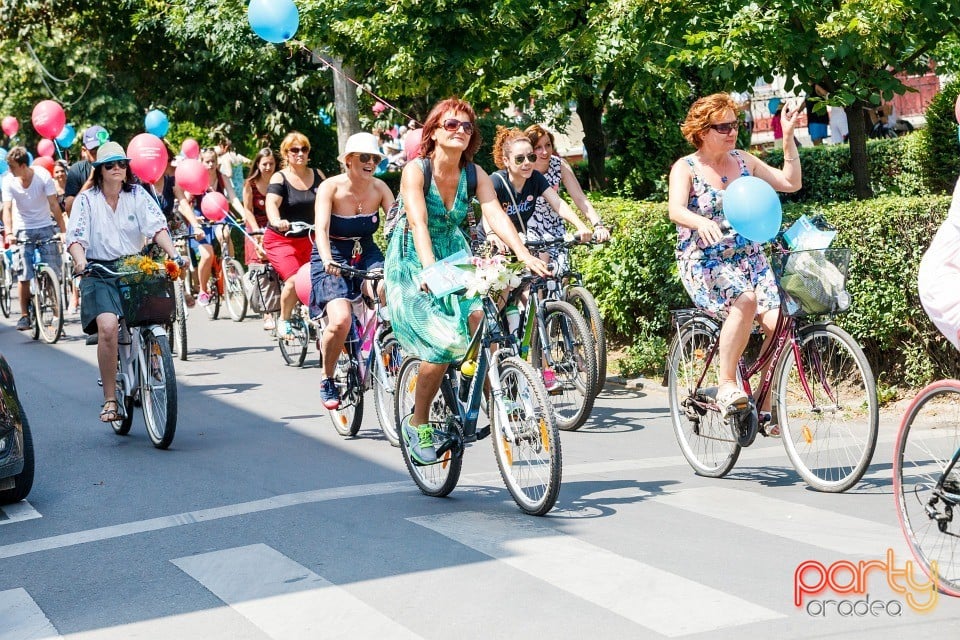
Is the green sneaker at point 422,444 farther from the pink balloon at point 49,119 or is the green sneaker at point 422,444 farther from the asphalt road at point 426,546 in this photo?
the pink balloon at point 49,119

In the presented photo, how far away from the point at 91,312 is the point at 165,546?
3215 millimetres

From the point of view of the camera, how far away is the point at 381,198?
8.97 metres

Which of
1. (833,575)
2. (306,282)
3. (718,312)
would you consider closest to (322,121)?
(306,282)

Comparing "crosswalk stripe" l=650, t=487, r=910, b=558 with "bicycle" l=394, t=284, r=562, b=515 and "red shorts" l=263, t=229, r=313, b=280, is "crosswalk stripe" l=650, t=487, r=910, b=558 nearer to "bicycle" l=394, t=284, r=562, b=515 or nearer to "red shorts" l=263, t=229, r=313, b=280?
"bicycle" l=394, t=284, r=562, b=515

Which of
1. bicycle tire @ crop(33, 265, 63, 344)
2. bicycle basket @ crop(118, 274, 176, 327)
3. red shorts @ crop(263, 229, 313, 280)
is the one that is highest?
red shorts @ crop(263, 229, 313, 280)

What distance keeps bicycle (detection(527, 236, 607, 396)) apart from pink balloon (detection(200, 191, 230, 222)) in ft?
21.7

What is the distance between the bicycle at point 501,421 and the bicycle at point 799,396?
122cm

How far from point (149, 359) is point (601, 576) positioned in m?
4.54

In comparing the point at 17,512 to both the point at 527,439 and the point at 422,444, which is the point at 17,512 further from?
the point at 527,439

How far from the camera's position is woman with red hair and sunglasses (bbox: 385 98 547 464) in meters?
6.63

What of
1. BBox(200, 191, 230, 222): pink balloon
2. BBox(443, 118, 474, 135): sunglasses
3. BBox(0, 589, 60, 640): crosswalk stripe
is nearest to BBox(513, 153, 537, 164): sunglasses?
BBox(443, 118, 474, 135): sunglasses

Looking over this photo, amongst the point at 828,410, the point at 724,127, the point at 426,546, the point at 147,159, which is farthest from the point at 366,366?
the point at 147,159

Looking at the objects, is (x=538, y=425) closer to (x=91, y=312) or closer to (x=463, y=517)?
(x=463, y=517)

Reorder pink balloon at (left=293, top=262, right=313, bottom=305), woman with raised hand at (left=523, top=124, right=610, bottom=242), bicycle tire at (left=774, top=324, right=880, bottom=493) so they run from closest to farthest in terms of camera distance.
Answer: bicycle tire at (left=774, top=324, right=880, bottom=493) < pink balloon at (left=293, top=262, right=313, bottom=305) < woman with raised hand at (left=523, top=124, right=610, bottom=242)
